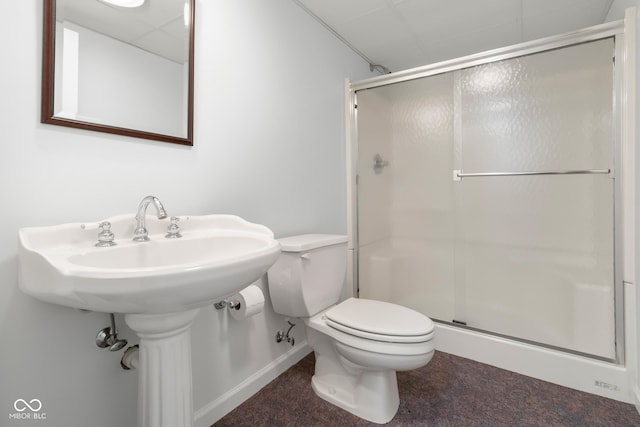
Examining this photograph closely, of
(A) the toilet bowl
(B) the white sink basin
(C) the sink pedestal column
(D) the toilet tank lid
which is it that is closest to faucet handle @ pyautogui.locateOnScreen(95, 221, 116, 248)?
(B) the white sink basin

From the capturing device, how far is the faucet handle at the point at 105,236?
0.82 meters

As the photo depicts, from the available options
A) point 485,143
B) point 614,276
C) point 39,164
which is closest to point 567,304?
point 614,276

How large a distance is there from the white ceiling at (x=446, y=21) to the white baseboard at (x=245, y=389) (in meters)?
1.97

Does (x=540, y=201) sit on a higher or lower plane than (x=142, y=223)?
higher

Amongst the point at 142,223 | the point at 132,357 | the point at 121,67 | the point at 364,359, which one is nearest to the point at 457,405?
the point at 364,359

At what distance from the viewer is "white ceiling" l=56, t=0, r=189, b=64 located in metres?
0.86

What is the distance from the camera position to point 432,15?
1.70 meters

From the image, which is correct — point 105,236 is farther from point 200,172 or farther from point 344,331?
point 344,331

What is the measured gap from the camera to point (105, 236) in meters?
0.83

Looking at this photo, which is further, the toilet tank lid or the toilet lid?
the toilet tank lid

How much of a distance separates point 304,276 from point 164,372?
2.19 ft

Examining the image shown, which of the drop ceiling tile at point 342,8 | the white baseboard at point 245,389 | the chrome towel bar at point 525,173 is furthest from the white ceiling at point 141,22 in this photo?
the chrome towel bar at point 525,173

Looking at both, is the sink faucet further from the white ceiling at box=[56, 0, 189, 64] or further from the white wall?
the white ceiling at box=[56, 0, 189, 64]

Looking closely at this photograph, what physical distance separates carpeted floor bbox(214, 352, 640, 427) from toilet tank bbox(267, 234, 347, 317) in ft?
1.29
